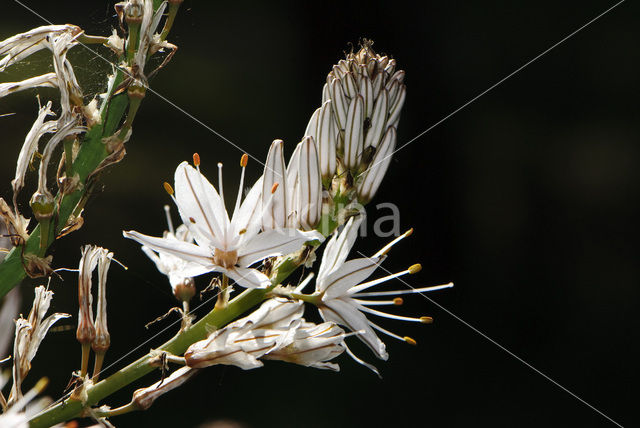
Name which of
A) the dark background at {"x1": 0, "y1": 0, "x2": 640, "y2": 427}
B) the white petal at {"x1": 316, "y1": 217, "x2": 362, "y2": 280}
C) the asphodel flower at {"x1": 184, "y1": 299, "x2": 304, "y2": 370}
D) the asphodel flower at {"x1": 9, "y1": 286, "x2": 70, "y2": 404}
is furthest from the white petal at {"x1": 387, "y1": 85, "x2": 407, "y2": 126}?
the dark background at {"x1": 0, "y1": 0, "x2": 640, "y2": 427}

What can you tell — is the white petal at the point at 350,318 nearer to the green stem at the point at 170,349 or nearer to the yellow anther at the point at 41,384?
the green stem at the point at 170,349

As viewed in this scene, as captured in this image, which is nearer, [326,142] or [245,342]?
[245,342]

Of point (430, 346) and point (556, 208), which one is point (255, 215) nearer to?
point (430, 346)

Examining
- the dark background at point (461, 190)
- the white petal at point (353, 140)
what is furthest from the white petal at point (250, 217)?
the dark background at point (461, 190)

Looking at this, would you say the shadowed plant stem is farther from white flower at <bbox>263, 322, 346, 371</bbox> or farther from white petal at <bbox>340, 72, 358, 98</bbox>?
white petal at <bbox>340, 72, 358, 98</bbox>

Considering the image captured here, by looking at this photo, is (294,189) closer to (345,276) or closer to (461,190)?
(345,276)

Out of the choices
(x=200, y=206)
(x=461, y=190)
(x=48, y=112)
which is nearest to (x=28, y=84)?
(x=48, y=112)

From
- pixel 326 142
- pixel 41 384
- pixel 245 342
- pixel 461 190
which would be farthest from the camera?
pixel 461 190
